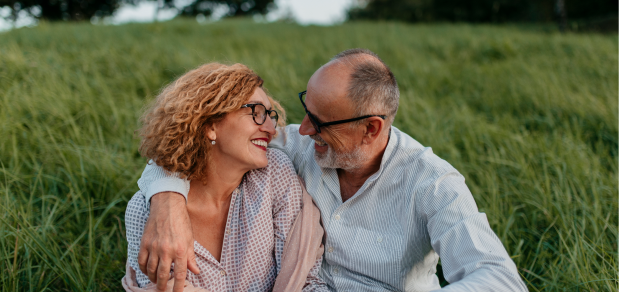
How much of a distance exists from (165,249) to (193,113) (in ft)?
2.15

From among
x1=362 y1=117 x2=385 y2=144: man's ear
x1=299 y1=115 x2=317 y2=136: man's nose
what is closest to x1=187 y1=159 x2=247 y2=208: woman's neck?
x1=299 y1=115 x2=317 y2=136: man's nose

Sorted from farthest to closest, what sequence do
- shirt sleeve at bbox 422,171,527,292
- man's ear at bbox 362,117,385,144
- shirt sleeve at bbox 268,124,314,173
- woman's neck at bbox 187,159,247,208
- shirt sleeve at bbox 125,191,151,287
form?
shirt sleeve at bbox 268,124,314,173, woman's neck at bbox 187,159,247,208, man's ear at bbox 362,117,385,144, shirt sleeve at bbox 125,191,151,287, shirt sleeve at bbox 422,171,527,292

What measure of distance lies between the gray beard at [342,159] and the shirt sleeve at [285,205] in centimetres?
19

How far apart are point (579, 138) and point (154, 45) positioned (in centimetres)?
585

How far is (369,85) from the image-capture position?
202 centimetres

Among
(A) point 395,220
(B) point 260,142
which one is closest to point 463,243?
(A) point 395,220

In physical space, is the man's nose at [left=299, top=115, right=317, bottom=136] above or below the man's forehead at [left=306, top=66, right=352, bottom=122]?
below

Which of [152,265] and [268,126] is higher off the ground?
[268,126]

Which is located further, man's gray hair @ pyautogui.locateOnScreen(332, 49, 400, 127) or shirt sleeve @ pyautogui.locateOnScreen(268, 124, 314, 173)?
shirt sleeve @ pyautogui.locateOnScreen(268, 124, 314, 173)

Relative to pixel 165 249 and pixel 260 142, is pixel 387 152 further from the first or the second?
pixel 165 249

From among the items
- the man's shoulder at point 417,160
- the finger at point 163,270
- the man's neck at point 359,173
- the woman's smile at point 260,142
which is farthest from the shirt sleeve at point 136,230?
the man's shoulder at point 417,160

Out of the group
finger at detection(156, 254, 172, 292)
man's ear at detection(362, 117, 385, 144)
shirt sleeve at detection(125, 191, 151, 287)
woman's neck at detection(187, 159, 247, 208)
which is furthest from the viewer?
woman's neck at detection(187, 159, 247, 208)

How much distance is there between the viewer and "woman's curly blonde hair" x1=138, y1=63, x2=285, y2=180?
6.66 feet

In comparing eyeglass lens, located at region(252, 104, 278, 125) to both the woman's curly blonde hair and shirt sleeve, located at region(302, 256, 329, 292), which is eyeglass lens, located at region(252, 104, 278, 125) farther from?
shirt sleeve, located at region(302, 256, 329, 292)
